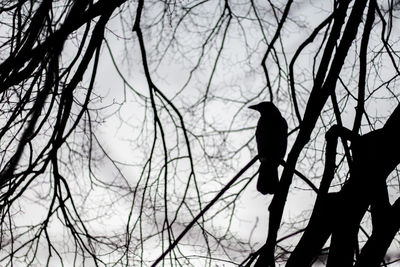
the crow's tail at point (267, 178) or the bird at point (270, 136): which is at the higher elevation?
the bird at point (270, 136)

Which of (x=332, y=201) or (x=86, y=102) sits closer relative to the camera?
(x=332, y=201)

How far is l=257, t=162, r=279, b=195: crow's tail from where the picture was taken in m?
4.26

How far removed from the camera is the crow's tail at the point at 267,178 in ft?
14.0

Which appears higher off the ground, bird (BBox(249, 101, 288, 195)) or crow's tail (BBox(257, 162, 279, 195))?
bird (BBox(249, 101, 288, 195))

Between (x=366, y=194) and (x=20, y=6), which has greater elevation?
(x=20, y=6)

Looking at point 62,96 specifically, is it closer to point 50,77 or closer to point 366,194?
point 50,77

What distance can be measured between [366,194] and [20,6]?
3308 millimetres

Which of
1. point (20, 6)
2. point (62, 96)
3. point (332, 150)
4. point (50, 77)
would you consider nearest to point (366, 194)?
point (332, 150)

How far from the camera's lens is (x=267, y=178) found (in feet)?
14.0

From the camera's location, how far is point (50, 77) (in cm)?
296

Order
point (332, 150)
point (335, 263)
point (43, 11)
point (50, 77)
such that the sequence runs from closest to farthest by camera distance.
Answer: point (335, 263)
point (332, 150)
point (50, 77)
point (43, 11)

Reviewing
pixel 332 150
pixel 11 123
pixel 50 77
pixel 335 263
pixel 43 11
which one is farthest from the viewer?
pixel 11 123

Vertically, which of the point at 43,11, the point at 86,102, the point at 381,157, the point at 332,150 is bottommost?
the point at 381,157

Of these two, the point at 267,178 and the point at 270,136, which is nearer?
the point at 267,178
